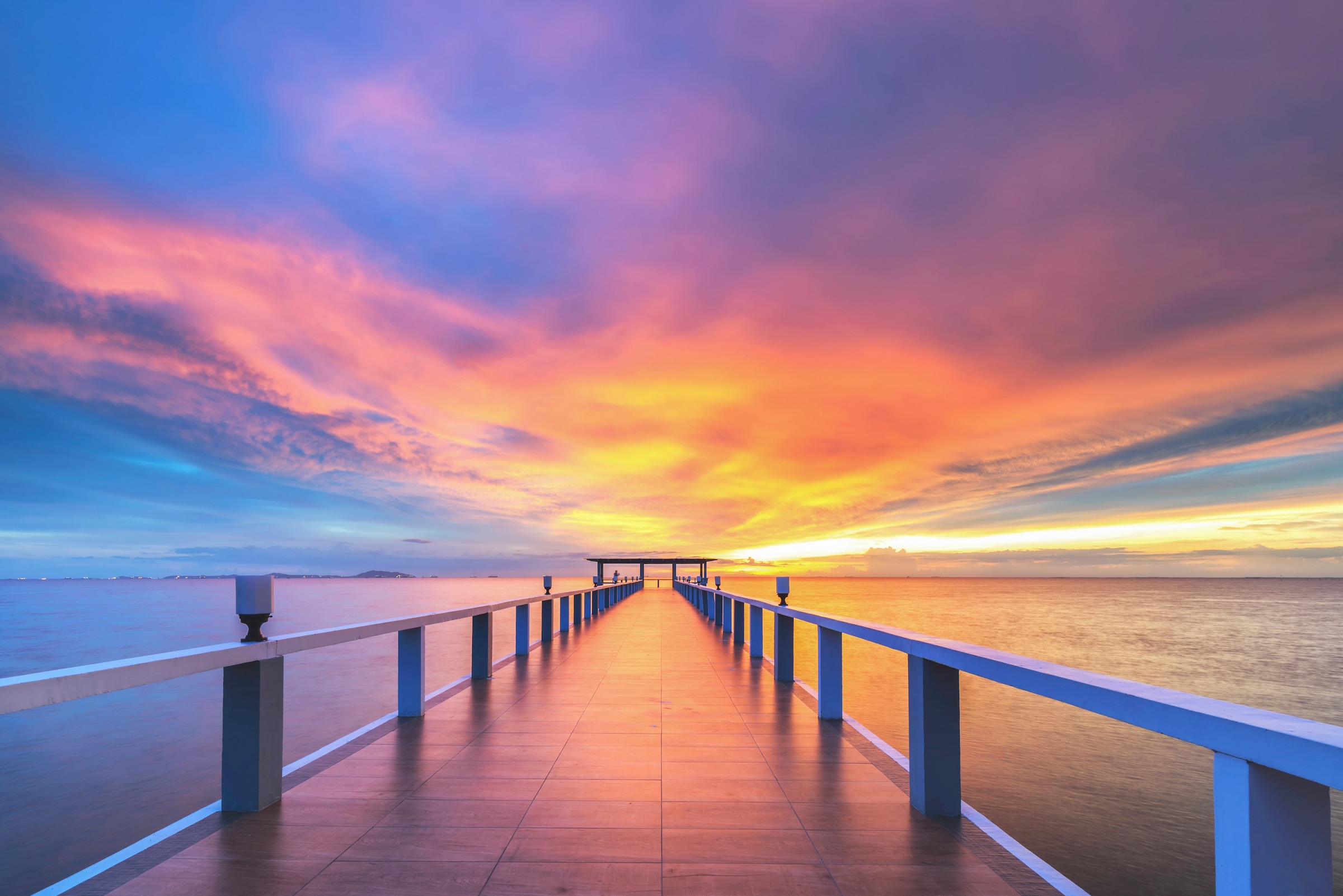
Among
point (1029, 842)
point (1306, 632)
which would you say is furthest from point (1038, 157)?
point (1306, 632)

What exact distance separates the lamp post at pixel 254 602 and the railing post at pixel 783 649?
529 centimetres

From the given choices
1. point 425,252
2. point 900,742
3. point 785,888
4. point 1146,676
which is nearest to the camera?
point 785,888

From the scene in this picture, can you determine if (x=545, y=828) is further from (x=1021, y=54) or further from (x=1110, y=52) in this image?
(x=1110, y=52)

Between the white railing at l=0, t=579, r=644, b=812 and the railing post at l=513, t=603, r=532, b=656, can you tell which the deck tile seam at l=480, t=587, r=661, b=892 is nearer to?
the white railing at l=0, t=579, r=644, b=812

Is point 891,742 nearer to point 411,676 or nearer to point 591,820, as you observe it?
point 411,676

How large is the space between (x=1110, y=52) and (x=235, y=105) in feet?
55.1

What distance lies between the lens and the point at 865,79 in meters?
11.0

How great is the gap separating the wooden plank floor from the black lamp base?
934 mm

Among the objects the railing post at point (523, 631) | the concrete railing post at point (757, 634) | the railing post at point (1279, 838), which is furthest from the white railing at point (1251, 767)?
the railing post at point (523, 631)

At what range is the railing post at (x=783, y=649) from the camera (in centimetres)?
748

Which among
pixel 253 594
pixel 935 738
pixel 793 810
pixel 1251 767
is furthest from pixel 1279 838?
pixel 253 594

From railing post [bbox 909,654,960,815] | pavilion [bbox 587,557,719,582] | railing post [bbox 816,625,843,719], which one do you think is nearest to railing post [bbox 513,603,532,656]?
railing post [bbox 816,625,843,719]

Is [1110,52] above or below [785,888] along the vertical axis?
above

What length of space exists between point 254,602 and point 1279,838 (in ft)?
13.9
